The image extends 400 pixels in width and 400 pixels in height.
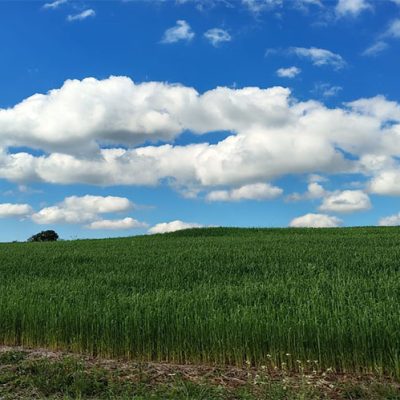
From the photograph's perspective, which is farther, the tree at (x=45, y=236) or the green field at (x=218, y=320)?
the tree at (x=45, y=236)

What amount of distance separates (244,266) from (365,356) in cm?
793

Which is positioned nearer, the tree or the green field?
the green field

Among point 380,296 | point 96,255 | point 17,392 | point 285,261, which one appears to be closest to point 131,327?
point 17,392

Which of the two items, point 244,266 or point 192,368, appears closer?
point 192,368

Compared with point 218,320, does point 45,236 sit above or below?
above

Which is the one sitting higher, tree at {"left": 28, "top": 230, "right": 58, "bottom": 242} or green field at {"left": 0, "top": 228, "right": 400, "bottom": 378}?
tree at {"left": 28, "top": 230, "right": 58, "bottom": 242}

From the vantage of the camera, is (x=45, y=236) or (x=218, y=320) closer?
(x=218, y=320)

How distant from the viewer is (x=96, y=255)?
66.5 feet

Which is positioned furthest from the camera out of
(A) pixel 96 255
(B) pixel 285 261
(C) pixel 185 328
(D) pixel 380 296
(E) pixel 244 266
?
(A) pixel 96 255

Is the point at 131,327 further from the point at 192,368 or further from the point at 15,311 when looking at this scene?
the point at 15,311

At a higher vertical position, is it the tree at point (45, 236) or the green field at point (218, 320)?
the tree at point (45, 236)

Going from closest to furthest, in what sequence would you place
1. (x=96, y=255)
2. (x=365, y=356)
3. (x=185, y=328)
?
(x=365, y=356) → (x=185, y=328) → (x=96, y=255)

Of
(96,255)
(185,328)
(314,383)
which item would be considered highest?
(96,255)

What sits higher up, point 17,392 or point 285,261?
point 285,261
